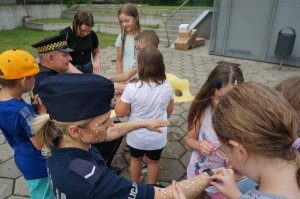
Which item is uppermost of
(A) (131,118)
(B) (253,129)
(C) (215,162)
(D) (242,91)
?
(D) (242,91)

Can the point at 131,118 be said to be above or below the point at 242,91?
below

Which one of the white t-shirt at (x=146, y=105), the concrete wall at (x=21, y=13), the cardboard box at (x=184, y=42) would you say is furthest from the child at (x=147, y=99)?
the concrete wall at (x=21, y=13)

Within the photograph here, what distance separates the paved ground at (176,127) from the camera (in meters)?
2.88

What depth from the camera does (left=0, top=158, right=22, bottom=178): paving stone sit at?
295 cm

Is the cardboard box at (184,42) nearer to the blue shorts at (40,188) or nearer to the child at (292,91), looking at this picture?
the child at (292,91)

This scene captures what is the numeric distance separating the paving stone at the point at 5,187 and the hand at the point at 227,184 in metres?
2.26

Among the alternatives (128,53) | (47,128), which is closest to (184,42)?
(128,53)

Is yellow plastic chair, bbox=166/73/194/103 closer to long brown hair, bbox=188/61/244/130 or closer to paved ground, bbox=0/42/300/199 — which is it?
paved ground, bbox=0/42/300/199

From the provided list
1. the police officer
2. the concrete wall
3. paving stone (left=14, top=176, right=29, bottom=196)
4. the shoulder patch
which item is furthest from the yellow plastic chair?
the concrete wall

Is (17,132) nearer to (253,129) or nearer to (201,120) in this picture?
(201,120)

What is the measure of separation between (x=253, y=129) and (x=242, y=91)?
0.19 metres

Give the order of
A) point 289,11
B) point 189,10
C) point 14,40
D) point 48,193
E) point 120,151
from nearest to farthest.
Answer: point 48,193 → point 120,151 → point 289,11 → point 14,40 → point 189,10

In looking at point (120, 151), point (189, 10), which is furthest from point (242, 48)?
point (120, 151)

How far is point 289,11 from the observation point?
7422 millimetres
